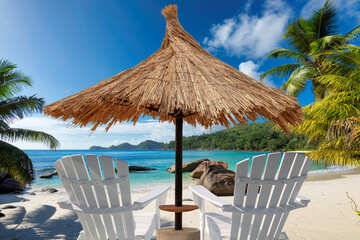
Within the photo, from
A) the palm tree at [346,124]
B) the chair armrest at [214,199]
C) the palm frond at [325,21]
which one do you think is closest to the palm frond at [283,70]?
the palm frond at [325,21]

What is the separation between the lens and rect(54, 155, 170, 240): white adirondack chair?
1.86 m

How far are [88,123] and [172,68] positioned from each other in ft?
4.54

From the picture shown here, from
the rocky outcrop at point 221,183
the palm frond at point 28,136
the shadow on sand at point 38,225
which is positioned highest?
the palm frond at point 28,136

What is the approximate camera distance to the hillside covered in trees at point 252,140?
25.9 m

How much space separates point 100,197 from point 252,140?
1379 inches

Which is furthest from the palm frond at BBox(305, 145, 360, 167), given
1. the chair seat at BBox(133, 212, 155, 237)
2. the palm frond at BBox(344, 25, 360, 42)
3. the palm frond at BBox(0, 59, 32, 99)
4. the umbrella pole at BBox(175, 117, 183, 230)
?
the palm frond at BBox(344, 25, 360, 42)

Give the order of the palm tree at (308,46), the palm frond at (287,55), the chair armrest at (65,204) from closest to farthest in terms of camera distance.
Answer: the chair armrest at (65,204)
the palm tree at (308,46)
the palm frond at (287,55)

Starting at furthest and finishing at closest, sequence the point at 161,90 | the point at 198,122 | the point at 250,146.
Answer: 1. the point at 250,146
2. the point at 198,122
3. the point at 161,90

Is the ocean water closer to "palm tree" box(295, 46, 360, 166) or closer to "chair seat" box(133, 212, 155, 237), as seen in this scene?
"palm tree" box(295, 46, 360, 166)

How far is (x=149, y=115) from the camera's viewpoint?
12.5 ft

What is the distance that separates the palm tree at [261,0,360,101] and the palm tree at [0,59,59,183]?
11.8 m

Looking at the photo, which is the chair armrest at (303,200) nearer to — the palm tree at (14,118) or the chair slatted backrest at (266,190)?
the chair slatted backrest at (266,190)

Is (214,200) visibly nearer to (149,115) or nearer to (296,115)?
(296,115)

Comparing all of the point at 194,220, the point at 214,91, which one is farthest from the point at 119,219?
the point at 194,220
